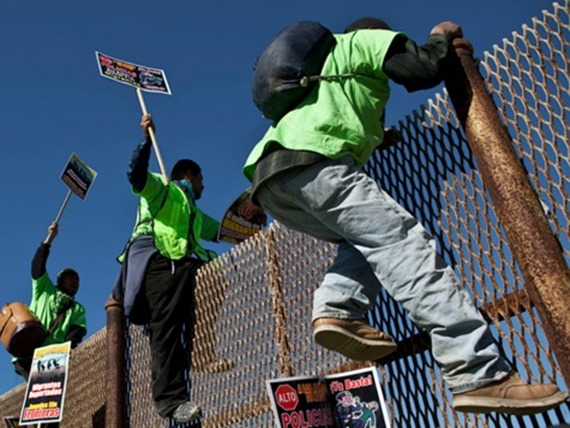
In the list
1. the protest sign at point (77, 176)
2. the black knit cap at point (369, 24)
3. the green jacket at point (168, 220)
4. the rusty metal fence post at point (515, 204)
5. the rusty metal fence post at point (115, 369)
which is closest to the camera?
the rusty metal fence post at point (515, 204)

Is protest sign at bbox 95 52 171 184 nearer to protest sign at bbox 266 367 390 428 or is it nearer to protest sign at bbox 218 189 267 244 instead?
protest sign at bbox 218 189 267 244

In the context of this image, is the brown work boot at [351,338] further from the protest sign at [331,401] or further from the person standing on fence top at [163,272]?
the person standing on fence top at [163,272]

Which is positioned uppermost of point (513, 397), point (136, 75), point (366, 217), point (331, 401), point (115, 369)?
point (136, 75)

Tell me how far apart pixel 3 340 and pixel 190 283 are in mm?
3030

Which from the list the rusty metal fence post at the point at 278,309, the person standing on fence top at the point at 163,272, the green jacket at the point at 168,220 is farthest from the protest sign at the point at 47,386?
the rusty metal fence post at the point at 278,309

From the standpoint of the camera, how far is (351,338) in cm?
240

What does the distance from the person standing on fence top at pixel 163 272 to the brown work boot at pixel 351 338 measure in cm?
202

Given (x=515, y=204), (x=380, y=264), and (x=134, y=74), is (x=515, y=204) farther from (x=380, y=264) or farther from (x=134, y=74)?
(x=134, y=74)

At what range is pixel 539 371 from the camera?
2396 mm

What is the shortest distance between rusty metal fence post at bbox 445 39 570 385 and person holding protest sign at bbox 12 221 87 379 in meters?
5.56

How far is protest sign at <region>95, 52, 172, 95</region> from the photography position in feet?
19.4

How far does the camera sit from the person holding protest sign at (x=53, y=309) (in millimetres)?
6859

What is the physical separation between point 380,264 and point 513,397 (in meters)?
0.61

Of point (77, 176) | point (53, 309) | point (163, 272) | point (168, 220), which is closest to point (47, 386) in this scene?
point (53, 309)
